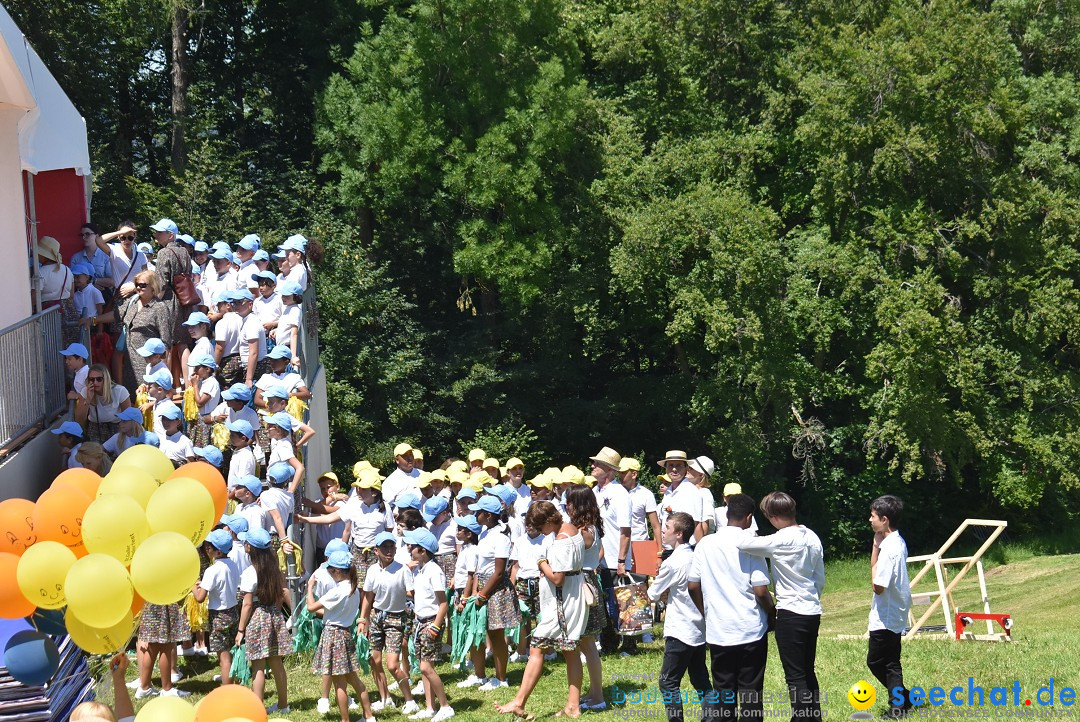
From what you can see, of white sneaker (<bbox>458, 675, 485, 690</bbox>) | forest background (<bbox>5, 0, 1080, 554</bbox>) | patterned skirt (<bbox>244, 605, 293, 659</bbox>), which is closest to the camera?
patterned skirt (<bbox>244, 605, 293, 659</bbox>)

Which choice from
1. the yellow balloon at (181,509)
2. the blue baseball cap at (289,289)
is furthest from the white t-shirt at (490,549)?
the blue baseball cap at (289,289)

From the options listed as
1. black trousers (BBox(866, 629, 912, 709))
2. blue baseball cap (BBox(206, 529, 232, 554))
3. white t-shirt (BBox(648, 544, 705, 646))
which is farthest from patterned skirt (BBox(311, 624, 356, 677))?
black trousers (BBox(866, 629, 912, 709))

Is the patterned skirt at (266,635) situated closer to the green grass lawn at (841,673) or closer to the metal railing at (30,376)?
the green grass lawn at (841,673)

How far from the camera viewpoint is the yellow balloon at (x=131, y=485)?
7547 mm

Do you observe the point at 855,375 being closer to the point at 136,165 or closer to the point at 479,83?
the point at 479,83

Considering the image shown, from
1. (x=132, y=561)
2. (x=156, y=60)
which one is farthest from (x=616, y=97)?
(x=132, y=561)

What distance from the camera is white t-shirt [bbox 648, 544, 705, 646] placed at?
26.8 feet

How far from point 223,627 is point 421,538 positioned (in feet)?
6.05

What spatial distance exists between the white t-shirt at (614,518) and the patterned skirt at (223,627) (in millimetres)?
3504

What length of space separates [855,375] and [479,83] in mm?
10604

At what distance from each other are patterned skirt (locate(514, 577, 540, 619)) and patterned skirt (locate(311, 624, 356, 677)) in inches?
80.2

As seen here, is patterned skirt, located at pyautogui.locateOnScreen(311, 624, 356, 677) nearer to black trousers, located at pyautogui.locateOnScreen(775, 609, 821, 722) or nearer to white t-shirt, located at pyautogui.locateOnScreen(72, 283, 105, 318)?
black trousers, located at pyautogui.locateOnScreen(775, 609, 821, 722)

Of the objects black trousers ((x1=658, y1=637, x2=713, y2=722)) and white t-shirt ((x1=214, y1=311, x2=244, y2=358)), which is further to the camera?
white t-shirt ((x1=214, y1=311, x2=244, y2=358))

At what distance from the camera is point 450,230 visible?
2739 centimetres
